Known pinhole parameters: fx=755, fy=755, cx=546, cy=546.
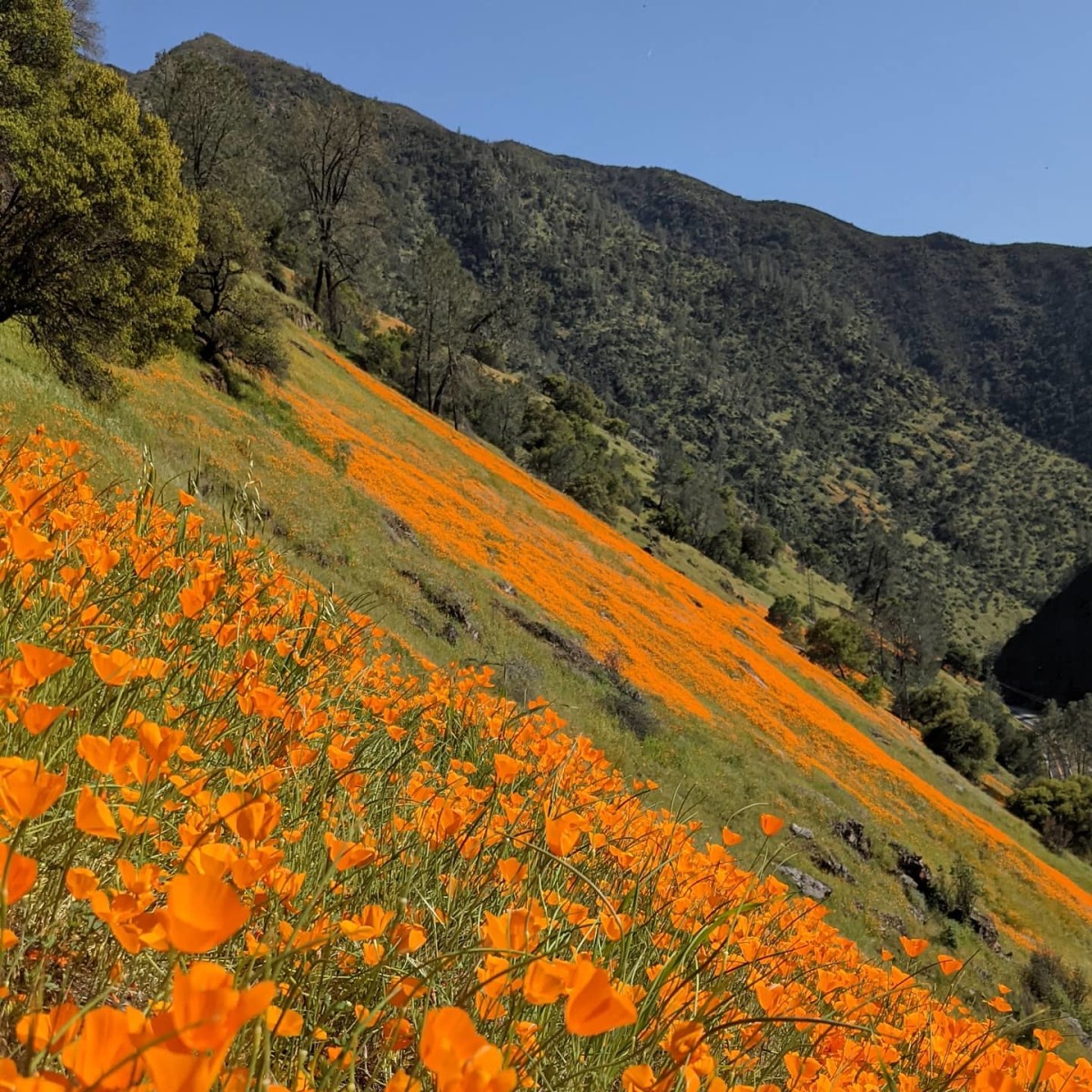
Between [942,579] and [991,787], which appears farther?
[942,579]

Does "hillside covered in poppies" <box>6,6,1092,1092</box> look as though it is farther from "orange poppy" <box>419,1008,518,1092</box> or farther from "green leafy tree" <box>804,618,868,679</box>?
"green leafy tree" <box>804,618,868,679</box>

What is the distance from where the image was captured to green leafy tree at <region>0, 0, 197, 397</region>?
11.1 meters

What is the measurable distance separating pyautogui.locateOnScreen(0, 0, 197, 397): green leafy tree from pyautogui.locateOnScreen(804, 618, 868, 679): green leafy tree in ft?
160

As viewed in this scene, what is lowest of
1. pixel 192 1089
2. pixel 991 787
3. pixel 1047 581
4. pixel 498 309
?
pixel 991 787

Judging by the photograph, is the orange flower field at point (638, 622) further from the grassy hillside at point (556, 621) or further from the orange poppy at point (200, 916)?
the orange poppy at point (200, 916)

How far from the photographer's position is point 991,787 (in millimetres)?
45969

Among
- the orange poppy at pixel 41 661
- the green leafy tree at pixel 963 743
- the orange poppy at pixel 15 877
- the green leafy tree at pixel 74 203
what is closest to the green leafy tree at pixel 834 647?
the green leafy tree at pixel 963 743

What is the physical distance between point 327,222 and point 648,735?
116 feet

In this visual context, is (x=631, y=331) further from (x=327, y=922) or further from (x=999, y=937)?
(x=327, y=922)

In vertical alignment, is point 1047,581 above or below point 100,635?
above

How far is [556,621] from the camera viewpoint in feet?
58.2

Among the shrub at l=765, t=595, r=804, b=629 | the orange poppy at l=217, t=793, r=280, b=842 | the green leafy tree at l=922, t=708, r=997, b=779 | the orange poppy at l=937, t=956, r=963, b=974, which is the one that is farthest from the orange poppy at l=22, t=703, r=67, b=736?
the shrub at l=765, t=595, r=804, b=629

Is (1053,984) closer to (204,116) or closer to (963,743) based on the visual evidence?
(204,116)

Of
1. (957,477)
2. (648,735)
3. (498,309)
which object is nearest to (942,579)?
(957,477)
